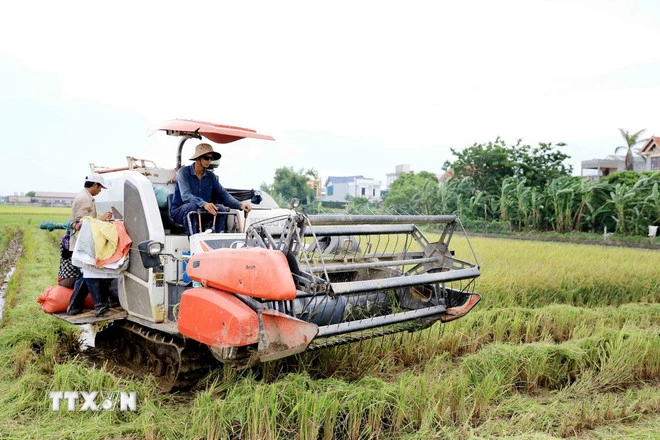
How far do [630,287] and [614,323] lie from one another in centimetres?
247

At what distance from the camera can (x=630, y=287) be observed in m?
8.39

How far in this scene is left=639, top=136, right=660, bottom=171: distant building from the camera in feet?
124

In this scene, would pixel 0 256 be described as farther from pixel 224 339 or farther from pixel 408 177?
pixel 408 177

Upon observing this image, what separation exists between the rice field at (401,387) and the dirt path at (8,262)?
8.46 feet

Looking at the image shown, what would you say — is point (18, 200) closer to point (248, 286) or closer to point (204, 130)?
point (204, 130)

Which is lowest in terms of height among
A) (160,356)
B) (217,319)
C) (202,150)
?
(160,356)

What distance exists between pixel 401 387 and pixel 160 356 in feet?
6.58

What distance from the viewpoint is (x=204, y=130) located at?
511 centimetres

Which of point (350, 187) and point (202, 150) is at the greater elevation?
point (350, 187)

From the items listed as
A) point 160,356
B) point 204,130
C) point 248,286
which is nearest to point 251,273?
point 248,286

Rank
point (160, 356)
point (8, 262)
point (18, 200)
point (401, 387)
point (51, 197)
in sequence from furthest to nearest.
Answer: point (51, 197), point (18, 200), point (8, 262), point (160, 356), point (401, 387)

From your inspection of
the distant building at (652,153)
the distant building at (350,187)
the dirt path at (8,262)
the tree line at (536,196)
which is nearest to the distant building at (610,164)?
the distant building at (652,153)

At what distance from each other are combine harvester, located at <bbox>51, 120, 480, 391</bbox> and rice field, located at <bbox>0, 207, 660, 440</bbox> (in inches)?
12.7

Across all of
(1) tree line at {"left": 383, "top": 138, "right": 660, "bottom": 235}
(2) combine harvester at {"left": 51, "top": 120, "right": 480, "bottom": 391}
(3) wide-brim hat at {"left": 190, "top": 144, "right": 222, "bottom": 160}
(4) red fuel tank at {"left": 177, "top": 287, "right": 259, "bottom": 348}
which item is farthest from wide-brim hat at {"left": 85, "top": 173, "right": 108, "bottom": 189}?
(1) tree line at {"left": 383, "top": 138, "right": 660, "bottom": 235}
